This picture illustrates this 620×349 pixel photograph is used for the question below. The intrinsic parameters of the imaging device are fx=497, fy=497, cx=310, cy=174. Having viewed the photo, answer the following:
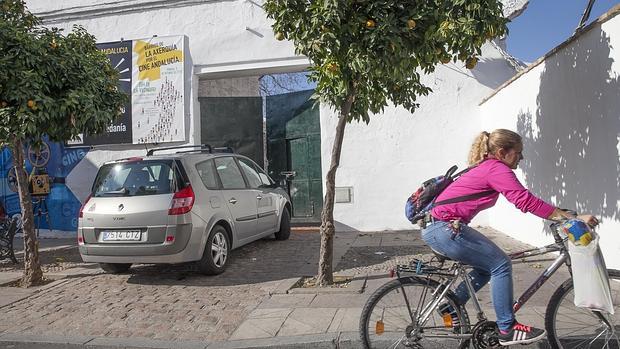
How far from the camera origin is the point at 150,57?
10703mm

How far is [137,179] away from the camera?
640 cm

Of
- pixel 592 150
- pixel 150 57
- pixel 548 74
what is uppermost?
pixel 150 57

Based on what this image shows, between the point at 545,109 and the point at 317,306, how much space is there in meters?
3.90

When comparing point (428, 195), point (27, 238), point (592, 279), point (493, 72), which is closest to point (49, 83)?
point (27, 238)

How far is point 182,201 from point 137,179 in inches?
30.3

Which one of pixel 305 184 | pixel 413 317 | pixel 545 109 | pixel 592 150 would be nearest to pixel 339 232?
pixel 305 184

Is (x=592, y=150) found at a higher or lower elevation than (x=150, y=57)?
lower

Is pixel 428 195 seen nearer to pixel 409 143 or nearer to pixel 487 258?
pixel 487 258

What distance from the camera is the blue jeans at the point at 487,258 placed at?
330 centimetres

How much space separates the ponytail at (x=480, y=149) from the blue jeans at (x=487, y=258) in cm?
51

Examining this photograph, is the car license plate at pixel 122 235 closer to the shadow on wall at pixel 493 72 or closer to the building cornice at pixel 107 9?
the building cornice at pixel 107 9

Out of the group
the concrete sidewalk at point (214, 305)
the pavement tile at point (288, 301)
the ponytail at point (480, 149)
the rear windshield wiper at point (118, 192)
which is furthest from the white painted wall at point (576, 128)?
the rear windshield wiper at point (118, 192)

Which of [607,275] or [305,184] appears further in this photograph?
[305,184]

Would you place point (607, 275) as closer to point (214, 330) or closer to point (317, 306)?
point (317, 306)
